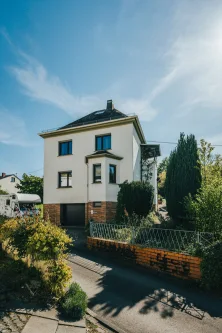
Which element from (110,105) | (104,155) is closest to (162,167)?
(110,105)

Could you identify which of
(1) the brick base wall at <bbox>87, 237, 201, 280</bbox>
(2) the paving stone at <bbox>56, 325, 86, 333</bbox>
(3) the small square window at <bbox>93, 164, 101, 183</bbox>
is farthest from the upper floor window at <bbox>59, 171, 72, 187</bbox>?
(2) the paving stone at <bbox>56, 325, 86, 333</bbox>

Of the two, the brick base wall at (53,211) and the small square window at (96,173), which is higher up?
the small square window at (96,173)

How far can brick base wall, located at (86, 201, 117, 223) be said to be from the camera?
56.7ft

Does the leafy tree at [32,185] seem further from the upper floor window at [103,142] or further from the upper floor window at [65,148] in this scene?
the upper floor window at [103,142]

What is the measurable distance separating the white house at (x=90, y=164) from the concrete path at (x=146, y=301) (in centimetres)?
921

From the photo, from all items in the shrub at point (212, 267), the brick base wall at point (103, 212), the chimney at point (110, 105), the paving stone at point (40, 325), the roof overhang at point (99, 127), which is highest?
the chimney at point (110, 105)

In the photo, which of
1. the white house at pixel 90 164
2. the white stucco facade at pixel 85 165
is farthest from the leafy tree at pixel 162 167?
the white stucco facade at pixel 85 165

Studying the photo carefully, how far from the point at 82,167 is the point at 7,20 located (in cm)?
1314

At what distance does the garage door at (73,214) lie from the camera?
1958 cm

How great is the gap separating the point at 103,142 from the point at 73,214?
7471mm

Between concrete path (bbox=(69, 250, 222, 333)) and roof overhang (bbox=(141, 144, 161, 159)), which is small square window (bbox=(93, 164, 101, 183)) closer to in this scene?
roof overhang (bbox=(141, 144, 161, 159))

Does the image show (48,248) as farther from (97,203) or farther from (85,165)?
(85,165)

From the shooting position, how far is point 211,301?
20.5ft

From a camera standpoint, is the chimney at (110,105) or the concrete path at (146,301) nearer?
the concrete path at (146,301)
